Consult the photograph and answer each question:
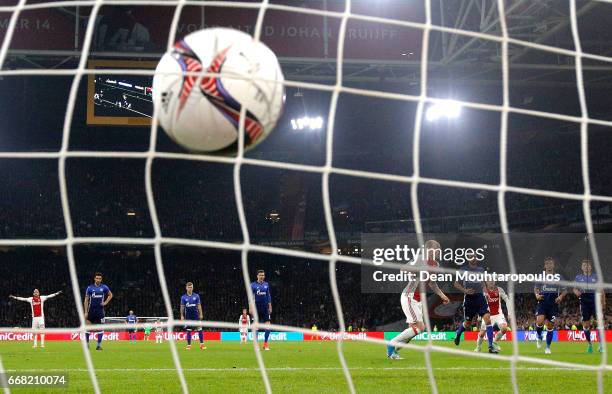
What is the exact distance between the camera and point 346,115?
23.4 metres

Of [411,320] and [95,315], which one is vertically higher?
[411,320]

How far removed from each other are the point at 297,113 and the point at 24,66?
905 cm

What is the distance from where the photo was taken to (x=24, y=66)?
13602 mm

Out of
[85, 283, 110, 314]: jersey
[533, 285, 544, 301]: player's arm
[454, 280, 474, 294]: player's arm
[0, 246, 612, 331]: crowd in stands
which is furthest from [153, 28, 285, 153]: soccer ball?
[0, 246, 612, 331]: crowd in stands

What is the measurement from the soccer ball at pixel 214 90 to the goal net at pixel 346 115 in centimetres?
11

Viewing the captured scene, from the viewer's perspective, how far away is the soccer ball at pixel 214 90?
3.23 m

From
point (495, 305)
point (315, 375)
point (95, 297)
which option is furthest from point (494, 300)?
point (95, 297)

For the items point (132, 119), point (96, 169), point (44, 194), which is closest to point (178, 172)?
point (96, 169)

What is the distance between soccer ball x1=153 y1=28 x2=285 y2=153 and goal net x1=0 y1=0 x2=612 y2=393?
11cm

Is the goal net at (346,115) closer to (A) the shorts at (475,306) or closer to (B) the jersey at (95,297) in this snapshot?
(A) the shorts at (475,306)

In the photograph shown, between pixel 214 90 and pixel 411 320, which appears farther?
pixel 411 320

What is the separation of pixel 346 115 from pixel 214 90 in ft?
66.8

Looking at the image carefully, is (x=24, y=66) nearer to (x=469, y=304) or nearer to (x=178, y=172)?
(x=469, y=304)

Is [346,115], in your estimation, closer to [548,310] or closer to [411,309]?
[548,310]
